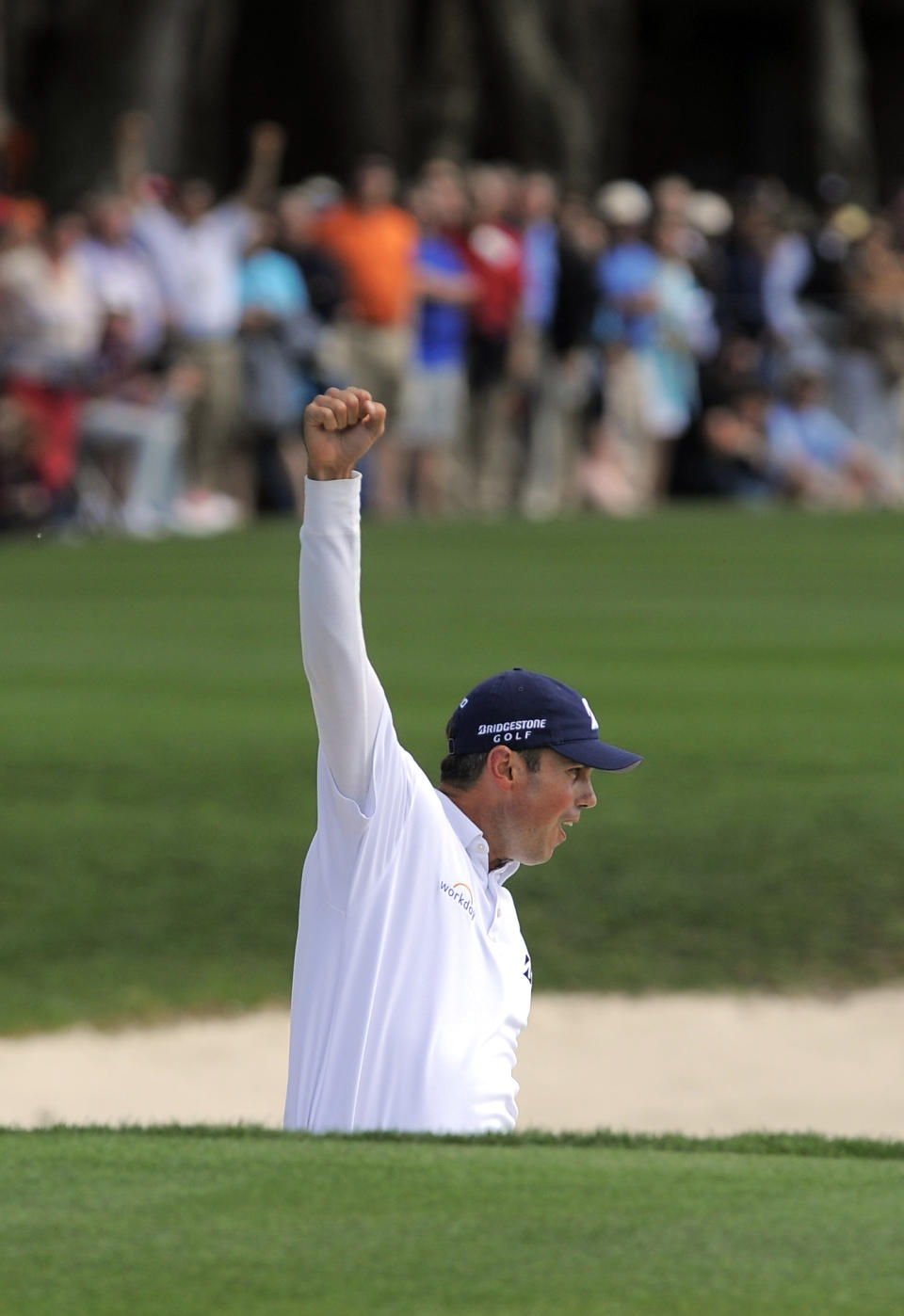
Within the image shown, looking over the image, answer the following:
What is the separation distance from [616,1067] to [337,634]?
4705 mm

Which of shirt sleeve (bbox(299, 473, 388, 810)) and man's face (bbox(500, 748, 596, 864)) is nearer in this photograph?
shirt sleeve (bbox(299, 473, 388, 810))

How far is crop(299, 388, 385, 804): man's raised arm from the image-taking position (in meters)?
4.52

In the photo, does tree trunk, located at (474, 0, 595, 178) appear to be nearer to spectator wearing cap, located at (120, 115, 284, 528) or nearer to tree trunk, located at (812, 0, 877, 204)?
tree trunk, located at (812, 0, 877, 204)

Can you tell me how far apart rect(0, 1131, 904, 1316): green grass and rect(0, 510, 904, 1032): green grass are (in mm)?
4873

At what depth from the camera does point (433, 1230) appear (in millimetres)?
4031

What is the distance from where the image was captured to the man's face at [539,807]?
16.1 feet

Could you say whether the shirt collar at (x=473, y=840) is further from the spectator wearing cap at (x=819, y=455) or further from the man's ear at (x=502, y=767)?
the spectator wearing cap at (x=819, y=455)

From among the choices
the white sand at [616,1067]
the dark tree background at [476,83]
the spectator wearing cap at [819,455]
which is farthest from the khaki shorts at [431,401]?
the white sand at [616,1067]

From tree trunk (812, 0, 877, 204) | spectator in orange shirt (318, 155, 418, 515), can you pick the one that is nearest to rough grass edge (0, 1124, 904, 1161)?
spectator in orange shirt (318, 155, 418, 515)

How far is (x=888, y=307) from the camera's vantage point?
23328mm

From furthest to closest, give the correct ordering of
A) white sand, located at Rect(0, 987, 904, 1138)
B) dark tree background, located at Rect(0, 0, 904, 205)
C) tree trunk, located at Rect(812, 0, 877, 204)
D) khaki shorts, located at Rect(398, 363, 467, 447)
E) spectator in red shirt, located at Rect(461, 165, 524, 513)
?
tree trunk, located at Rect(812, 0, 877, 204) → dark tree background, located at Rect(0, 0, 904, 205) → khaki shorts, located at Rect(398, 363, 467, 447) → spectator in red shirt, located at Rect(461, 165, 524, 513) → white sand, located at Rect(0, 987, 904, 1138)

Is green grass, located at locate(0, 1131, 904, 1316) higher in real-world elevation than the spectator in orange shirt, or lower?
lower

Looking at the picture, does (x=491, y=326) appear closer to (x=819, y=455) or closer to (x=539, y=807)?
(x=819, y=455)

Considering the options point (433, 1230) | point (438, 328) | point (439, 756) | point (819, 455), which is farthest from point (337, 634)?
point (819, 455)
